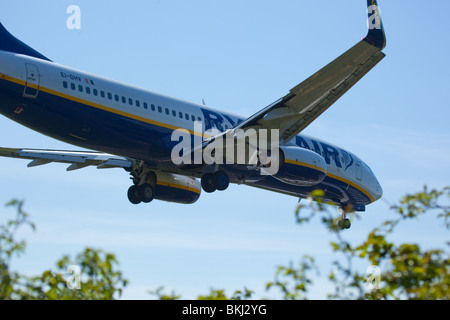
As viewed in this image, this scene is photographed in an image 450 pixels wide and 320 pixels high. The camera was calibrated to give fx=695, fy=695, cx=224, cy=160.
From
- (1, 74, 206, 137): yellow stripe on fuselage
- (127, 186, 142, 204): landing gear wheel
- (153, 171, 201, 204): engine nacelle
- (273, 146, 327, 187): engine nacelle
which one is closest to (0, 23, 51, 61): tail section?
(1, 74, 206, 137): yellow stripe on fuselage

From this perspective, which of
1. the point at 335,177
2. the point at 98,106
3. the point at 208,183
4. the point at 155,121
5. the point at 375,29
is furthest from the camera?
the point at 335,177

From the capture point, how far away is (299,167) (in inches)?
1098

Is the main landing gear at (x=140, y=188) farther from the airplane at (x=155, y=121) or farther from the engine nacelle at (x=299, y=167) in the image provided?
the engine nacelle at (x=299, y=167)

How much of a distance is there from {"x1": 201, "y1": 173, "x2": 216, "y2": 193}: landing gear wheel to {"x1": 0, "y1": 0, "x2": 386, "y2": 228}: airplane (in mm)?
42

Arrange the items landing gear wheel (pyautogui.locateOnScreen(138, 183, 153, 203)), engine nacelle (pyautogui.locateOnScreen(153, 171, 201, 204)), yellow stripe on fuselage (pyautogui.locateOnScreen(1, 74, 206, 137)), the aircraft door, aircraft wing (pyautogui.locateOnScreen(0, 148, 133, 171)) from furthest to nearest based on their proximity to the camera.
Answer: engine nacelle (pyautogui.locateOnScreen(153, 171, 201, 204)), landing gear wheel (pyautogui.locateOnScreen(138, 183, 153, 203)), aircraft wing (pyautogui.locateOnScreen(0, 148, 133, 171)), the aircraft door, yellow stripe on fuselage (pyautogui.locateOnScreen(1, 74, 206, 137))

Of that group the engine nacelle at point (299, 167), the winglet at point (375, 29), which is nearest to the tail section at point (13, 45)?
the engine nacelle at point (299, 167)

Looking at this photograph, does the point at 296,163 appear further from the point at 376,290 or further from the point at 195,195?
the point at 376,290

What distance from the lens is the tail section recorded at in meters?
24.3

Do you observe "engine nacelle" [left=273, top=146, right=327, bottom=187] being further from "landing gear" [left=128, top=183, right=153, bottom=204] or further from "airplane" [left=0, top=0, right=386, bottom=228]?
"landing gear" [left=128, top=183, right=153, bottom=204]

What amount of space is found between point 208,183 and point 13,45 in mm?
8964

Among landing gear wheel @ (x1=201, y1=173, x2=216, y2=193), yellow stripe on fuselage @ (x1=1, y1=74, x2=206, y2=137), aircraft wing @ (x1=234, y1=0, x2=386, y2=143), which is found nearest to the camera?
aircraft wing @ (x1=234, y1=0, x2=386, y2=143)

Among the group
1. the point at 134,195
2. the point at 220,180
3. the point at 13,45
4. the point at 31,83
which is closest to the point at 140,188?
the point at 134,195

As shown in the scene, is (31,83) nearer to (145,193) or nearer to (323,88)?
(145,193)
